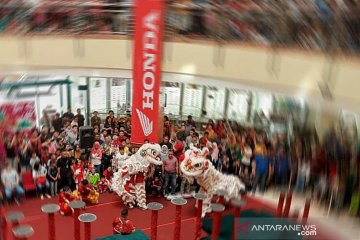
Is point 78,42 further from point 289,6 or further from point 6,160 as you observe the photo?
point 289,6

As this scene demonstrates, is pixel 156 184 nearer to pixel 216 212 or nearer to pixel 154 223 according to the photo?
pixel 154 223

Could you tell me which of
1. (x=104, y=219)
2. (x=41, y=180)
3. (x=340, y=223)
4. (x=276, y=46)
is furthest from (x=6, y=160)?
(x=340, y=223)

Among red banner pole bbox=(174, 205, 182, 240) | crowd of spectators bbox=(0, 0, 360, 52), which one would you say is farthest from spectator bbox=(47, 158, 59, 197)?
crowd of spectators bbox=(0, 0, 360, 52)

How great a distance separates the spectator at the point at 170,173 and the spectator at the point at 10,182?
9.63 ft

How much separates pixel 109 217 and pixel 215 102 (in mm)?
4315

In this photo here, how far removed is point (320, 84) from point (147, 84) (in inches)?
137

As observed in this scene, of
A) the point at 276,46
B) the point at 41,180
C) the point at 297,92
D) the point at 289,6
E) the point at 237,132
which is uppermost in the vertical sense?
the point at 289,6

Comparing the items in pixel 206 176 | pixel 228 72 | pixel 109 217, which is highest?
pixel 228 72

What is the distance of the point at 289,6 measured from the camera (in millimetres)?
8031

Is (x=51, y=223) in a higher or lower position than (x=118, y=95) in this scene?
lower

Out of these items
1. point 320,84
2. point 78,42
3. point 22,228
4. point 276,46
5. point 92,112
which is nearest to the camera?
point 22,228

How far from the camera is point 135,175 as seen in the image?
7996 mm

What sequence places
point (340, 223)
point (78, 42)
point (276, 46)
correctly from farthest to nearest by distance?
1. point (78, 42)
2. point (276, 46)
3. point (340, 223)

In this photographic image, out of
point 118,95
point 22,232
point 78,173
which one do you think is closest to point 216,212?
point 22,232
